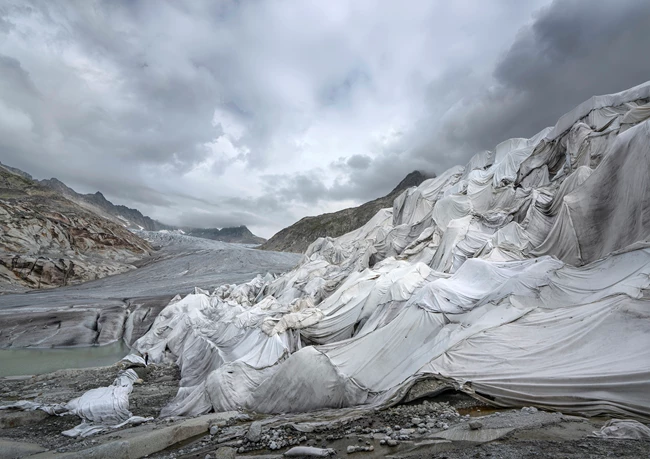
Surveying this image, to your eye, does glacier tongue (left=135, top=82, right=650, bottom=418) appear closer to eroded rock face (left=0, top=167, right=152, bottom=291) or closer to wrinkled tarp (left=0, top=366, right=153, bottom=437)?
wrinkled tarp (left=0, top=366, right=153, bottom=437)

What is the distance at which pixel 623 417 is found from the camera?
4.49m

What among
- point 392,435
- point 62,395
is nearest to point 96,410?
point 62,395

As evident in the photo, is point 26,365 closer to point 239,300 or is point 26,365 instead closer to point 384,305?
point 239,300

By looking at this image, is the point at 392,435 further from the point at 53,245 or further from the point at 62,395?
the point at 53,245

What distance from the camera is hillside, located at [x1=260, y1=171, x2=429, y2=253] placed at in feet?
385

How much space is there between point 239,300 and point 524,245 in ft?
77.2

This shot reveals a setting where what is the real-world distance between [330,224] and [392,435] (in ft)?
391

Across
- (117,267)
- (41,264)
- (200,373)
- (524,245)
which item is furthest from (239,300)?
(117,267)

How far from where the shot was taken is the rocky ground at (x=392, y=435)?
12.8ft

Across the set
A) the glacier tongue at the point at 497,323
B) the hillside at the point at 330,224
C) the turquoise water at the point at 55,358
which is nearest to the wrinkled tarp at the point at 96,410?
the glacier tongue at the point at 497,323

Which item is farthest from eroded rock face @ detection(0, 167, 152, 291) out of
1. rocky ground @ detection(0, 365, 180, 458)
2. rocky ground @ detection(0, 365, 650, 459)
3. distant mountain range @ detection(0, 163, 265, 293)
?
rocky ground @ detection(0, 365, 650, 459)

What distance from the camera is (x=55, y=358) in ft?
75.0

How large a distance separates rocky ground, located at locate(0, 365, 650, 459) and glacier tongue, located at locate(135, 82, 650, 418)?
570 millimetres

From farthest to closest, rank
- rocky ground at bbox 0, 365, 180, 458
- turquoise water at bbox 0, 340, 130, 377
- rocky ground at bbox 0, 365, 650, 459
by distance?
1. turquoise water at bbox 0, 340, 130, 377
2. rocky ground at bbox 0, 365, 180, 458
3. rocky ground at bbox 0, 365, 650, 459
